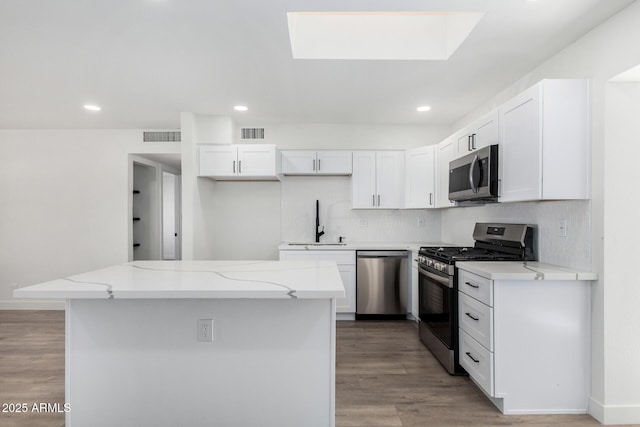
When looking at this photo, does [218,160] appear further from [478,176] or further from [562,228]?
[562,228]

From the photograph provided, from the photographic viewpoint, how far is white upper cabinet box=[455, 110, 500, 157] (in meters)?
2.74

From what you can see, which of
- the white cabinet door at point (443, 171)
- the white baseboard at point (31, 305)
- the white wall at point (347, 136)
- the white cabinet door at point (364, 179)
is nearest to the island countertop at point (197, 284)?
the white cabinet door at point (443, 171)

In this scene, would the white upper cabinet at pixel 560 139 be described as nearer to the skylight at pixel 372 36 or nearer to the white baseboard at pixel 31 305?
the skylight at pixel 372 36

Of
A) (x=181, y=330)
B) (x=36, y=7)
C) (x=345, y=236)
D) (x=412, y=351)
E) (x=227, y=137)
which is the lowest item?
(x=412, y=351)

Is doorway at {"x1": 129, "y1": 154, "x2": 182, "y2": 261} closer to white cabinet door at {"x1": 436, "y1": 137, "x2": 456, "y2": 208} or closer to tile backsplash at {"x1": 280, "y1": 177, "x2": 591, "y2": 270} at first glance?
tile backsplash at {"x1": 280, "y1": 177, "x2": 591, "y2": 270}

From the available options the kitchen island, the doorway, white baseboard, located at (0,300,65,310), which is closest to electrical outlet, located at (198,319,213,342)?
the kitchen island

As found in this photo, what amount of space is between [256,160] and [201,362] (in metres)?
2.86

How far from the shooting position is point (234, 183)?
4.87 metres

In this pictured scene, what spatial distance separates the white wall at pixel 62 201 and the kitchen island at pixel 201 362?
10.9 feet

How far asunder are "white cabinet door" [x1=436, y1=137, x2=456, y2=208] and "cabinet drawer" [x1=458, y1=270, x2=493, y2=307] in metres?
1.15

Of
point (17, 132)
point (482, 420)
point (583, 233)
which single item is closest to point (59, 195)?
point (17, 132)

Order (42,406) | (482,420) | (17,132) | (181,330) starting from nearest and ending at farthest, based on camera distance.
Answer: (181,330) → (482,420) → (42,406) → (17,132)

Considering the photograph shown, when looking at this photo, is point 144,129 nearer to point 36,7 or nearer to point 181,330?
point 36,7

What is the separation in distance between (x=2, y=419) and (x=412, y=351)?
3.10 meters
